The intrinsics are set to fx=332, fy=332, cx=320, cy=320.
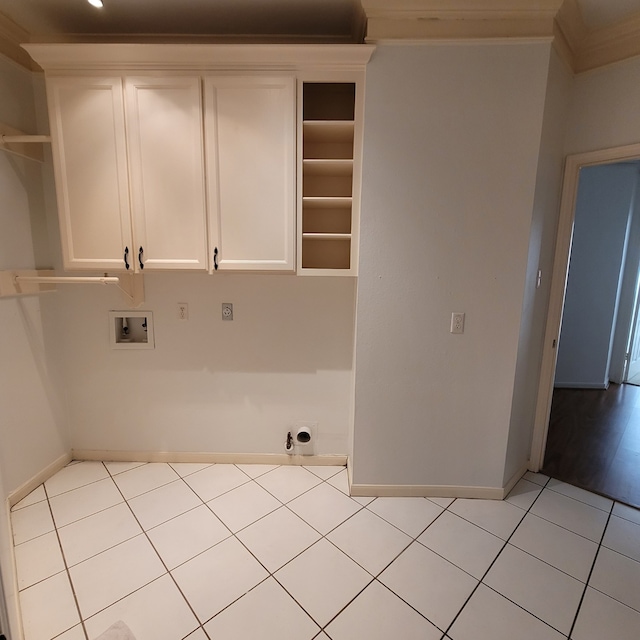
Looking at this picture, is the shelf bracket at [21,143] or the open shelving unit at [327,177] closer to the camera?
the shelf bracket at [21,143]

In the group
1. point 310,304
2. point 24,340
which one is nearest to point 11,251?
point 24,340

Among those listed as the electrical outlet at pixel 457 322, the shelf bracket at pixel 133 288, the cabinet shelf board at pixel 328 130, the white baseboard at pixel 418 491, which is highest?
the cabinet shelf board at pixel 328 130

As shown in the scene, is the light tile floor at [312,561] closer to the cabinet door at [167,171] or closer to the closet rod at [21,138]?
the cabinet door at [167,171]

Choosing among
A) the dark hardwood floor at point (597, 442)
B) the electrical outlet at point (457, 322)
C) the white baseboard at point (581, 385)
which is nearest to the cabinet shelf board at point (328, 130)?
the electrical outlet at point (457, 322)

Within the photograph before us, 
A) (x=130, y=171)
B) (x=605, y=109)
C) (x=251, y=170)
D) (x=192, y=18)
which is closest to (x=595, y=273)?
(x=605, y=109)

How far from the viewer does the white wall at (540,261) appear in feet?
6.12

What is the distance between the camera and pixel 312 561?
1.63 meters

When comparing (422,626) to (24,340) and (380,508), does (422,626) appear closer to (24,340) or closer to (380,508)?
(380,508)

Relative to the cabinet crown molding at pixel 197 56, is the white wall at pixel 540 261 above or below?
below

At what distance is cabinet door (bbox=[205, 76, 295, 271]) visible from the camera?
1.77m

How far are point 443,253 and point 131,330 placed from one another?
6.92 ft

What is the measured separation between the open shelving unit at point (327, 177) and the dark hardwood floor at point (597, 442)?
2.20 meters

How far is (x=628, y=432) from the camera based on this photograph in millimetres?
2980

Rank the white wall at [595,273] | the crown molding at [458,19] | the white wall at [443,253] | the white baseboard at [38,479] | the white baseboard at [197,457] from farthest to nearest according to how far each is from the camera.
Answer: the white wall at [595,273] → the white baseboard at [197,457] → the white baseboard at [38,479] → the white wall at [443,253] → the crown molding at [458,19]
